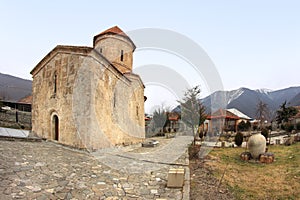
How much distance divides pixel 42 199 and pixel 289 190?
6.77 meters

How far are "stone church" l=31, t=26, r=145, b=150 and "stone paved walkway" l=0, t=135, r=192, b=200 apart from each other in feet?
6.21

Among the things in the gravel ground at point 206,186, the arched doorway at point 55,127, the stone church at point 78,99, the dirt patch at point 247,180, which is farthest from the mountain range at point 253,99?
the arched doorway at point 55,127

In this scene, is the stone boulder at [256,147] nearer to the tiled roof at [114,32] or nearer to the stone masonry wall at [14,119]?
the tiled roof at [114,32]

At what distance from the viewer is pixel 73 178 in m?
5.19

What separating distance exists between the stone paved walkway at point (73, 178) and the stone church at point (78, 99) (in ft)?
Answer: 6.21

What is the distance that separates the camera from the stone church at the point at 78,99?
345 inches

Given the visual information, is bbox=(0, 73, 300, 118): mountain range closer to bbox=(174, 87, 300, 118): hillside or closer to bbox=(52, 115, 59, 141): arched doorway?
bbox=(174, 87, 300, 118): hillside

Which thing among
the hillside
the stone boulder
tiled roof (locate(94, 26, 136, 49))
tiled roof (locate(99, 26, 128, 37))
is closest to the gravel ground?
the stone boulder

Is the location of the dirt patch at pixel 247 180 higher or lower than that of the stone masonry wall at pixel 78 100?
lower

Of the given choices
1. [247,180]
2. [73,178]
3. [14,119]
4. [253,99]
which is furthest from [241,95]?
[73,178]

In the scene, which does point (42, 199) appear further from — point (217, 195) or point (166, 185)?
point (217, 195)

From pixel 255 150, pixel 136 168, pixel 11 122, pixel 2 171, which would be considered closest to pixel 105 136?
pixel 136 168

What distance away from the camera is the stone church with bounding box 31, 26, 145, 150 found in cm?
876

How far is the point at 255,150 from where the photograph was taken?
9.84 m
